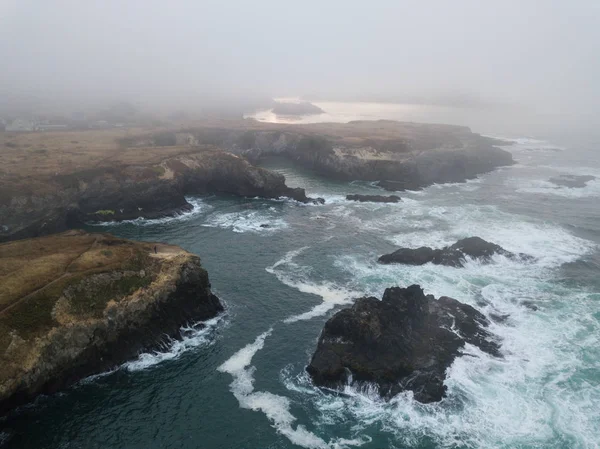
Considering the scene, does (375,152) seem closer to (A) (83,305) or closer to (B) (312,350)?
(B) (312,350)

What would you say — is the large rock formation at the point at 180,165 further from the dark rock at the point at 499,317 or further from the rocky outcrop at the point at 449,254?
the dark rock at the point at 499,317

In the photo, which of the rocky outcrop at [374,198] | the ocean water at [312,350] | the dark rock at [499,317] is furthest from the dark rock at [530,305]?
the rocky outcrop at [374,198]

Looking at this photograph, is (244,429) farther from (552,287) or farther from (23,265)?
(552,287)

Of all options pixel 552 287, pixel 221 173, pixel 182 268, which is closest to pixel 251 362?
pixel 182 268

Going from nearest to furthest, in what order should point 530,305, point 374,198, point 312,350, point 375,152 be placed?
point 312,350 → point 530,305 → point 374,198 → point 375,152

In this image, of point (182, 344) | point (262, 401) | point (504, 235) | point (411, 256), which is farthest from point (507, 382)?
point (504, 235)

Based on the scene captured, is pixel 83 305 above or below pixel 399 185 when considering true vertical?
above
